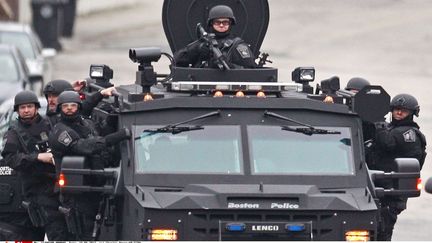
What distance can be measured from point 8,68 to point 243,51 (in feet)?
44.8

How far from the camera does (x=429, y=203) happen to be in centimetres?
2355

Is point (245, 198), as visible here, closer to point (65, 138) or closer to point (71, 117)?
point (65, 138)

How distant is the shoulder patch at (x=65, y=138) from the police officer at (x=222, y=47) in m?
1.78

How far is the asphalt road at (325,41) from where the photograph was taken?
135ft

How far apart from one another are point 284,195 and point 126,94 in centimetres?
241

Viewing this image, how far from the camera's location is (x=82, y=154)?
46.9ft

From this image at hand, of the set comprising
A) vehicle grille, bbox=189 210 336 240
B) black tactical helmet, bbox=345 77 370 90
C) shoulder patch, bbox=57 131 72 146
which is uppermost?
black tactical helmet, bbox=345 77 370 90

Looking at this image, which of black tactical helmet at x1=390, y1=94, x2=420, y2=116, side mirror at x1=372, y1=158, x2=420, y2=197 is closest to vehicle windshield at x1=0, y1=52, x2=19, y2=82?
black tactical helmet at x1=390, y1=94, x2=420, y2=116

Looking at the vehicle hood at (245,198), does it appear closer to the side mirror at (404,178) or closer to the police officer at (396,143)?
the side mirror at (404,178)

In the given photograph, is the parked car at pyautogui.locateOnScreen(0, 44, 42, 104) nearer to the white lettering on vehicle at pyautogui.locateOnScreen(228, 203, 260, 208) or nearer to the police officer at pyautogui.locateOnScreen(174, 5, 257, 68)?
the police officer at pyautogui.locateOnScreen(174, 5, 257, 68)

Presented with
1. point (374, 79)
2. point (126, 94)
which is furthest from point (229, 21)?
point (374, 79)

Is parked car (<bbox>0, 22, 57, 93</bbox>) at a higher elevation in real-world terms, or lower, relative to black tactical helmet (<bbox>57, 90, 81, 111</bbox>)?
higher

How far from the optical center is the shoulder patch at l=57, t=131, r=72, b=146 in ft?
47.1

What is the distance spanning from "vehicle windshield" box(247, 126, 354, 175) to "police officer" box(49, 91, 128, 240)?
1230 millimetres
